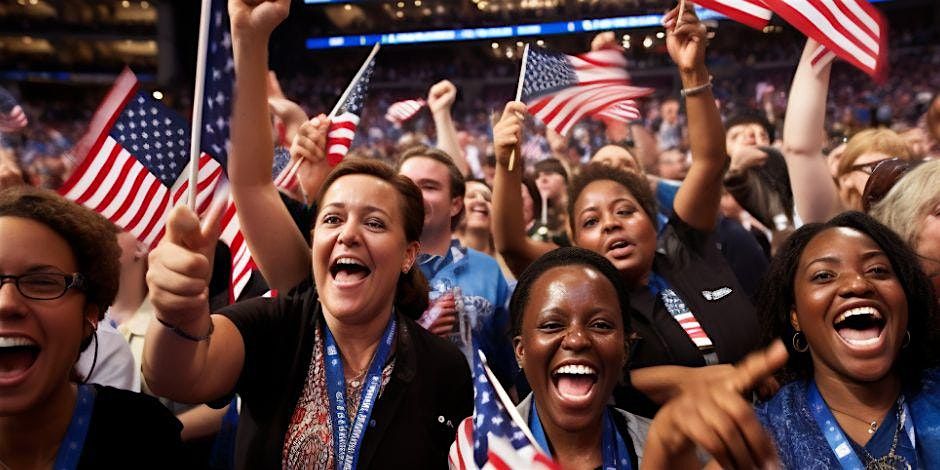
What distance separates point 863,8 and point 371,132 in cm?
2312

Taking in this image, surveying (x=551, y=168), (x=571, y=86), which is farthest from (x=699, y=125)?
(x=551, y=168)

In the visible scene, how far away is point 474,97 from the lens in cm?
3212

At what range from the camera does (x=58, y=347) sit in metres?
1.83

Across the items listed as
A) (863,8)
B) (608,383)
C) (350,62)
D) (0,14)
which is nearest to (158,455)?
(608,383)

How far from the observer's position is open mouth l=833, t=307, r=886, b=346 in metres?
2.09

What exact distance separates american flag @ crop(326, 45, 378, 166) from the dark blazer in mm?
1342

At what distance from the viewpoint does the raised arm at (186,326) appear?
1.69 meters

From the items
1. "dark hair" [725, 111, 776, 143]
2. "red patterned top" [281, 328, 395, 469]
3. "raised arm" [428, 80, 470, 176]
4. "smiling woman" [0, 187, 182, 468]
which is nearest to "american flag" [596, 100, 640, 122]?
"raised arm" [428, 80, 470, 176]

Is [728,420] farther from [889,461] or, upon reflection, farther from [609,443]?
[889,461]

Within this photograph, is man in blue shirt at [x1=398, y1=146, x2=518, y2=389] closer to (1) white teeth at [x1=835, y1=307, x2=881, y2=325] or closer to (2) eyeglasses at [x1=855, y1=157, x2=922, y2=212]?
(1) white teeth at [x1=835, y1=307, x2=881, y2=325]

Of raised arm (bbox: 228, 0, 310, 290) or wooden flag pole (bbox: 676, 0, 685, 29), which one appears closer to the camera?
raised arm (bbox: 228, 0, 310, 290)

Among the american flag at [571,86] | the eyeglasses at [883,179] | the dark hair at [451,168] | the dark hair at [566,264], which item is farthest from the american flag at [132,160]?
the eyeglasses at [883,179]

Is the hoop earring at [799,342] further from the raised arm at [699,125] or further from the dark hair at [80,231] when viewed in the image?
the dark hair at [80,231]

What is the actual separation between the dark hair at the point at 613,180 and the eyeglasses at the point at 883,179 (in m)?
0.73
